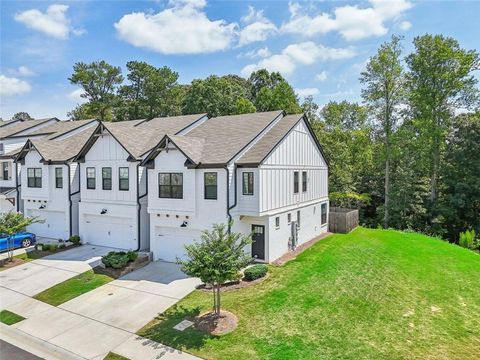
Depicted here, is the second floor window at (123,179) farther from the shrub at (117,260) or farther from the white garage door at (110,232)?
the shrub at (117,260)

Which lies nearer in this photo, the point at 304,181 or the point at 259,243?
the point at 259,243

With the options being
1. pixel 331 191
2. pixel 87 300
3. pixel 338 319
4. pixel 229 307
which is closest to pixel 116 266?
pixel 87 300

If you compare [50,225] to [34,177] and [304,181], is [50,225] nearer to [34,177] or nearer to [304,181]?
[34,177]

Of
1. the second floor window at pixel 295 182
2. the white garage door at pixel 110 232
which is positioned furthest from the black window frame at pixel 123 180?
the second floor window at pixel 295 182

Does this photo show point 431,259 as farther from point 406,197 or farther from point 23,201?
point 23,201

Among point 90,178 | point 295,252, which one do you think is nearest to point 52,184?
point 90,178
